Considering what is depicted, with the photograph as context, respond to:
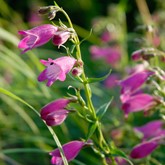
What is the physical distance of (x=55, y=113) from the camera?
163 centimetres

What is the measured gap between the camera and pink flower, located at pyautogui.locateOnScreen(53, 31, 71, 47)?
1570 mm

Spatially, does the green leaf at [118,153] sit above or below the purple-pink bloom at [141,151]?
above

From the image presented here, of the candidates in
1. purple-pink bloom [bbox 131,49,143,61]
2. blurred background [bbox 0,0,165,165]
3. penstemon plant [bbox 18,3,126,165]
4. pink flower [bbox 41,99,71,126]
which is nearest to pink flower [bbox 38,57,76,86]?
penstemon plant [bbox 18,3,126,165]

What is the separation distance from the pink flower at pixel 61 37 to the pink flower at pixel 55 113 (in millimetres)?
203

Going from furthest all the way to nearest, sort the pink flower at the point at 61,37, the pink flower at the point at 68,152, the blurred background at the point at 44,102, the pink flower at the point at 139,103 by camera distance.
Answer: the blurred background at the point at 44,102, the pink flower at the point at 139,103, the pink flower at the point at 68,152, the pink flower at the point at 61,37

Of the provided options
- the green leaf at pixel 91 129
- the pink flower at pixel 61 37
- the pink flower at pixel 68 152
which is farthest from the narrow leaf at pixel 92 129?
the pink flower at pixel 61 37

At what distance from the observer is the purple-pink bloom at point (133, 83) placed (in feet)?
6.39

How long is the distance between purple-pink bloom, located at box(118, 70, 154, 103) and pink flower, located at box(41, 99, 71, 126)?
35 cm

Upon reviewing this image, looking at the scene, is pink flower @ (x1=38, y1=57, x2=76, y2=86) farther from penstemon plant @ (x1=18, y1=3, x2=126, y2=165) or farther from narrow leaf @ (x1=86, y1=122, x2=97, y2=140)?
narrow leaf @ (x1=86, y1=122, x2=97, y2=140)

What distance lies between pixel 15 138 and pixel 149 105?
1.13 m

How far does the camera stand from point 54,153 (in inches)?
66.5

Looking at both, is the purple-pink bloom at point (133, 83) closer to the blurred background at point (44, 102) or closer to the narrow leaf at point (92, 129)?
the blurred background at point (44, 102)

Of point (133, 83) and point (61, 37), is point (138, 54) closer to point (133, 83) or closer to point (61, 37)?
point (133, 83)

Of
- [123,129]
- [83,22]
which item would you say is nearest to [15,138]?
[123,129]
